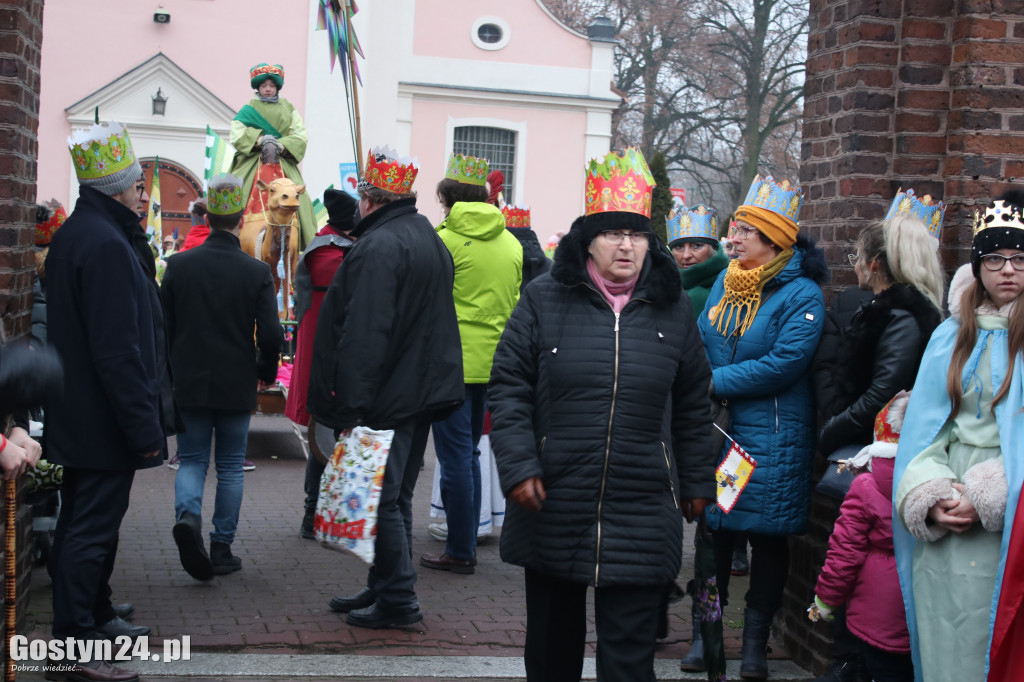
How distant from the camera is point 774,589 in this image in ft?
17.4

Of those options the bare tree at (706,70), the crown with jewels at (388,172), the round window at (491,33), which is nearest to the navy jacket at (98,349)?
the crown with jewels at (388,172)

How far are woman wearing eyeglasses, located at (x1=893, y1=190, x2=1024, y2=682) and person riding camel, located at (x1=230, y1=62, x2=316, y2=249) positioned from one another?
937 cm

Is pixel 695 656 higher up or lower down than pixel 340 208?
lower down

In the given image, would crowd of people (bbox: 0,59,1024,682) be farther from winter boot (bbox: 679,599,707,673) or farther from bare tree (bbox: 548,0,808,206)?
bare tree (bbox: 548,0,808,206)

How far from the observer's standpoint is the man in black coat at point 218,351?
20.7 ft

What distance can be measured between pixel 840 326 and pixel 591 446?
5.85 ft

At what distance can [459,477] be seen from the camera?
21.6ft

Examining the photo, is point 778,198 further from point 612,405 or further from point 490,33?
point 490,33

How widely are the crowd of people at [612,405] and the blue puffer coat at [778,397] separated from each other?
0.01 meters

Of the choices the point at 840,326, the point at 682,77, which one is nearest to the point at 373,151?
the point at 840,326

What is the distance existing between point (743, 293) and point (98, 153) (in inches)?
113

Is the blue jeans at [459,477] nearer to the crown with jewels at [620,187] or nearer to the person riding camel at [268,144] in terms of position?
the crown with jewels at [620,187]

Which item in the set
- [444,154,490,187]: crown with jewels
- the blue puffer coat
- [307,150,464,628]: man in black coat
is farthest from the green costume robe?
the blue puffer coat

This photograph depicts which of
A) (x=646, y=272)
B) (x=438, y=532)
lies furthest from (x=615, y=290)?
(x=438, y=532)
